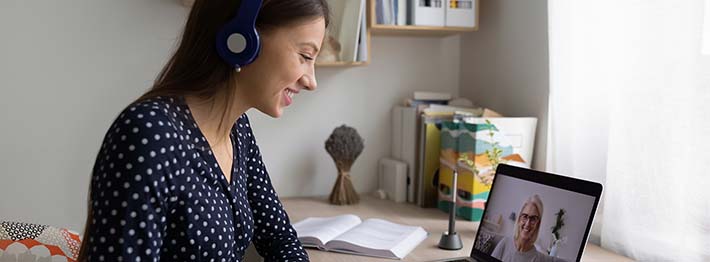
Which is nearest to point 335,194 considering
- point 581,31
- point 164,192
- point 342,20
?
point 342,20

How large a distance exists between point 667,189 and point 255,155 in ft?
2.65

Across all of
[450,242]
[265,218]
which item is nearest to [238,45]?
[265,218]

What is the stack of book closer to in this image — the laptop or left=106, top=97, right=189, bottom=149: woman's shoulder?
the laptop

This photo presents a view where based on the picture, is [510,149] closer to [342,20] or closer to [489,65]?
[489,65]

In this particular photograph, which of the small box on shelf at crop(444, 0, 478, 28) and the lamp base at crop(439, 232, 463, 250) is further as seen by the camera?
the small box on shelf at crop(444, 0, 478, 28)

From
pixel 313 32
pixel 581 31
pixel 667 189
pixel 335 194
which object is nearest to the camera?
pixel 313 32

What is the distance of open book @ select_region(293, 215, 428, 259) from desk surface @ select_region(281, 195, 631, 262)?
0.02m

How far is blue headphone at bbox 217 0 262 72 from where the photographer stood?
100cm

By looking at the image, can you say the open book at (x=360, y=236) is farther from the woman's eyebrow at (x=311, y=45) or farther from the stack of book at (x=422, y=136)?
the woman's eyebrow at (x=311, y=45)

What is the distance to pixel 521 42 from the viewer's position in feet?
6.00

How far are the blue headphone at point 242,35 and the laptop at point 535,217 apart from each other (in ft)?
1.89

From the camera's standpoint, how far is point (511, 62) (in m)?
1.88

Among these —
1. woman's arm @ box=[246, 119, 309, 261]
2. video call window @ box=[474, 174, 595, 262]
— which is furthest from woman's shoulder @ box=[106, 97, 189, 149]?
video call window @ box=[474, 174, 595, 262]

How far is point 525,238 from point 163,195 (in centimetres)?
64
